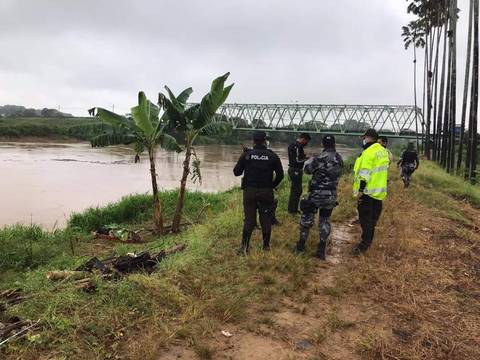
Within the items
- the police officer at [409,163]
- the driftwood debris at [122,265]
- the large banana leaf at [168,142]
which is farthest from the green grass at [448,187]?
the driftwood debris at [122,265]

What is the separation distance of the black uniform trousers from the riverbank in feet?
1.15

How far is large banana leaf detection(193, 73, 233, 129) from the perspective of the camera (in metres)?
8.84

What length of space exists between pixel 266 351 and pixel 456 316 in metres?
2.12

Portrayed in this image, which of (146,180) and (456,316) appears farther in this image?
(146,180)

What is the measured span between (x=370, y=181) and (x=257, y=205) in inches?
63.2

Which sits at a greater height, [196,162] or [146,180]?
[196,162]

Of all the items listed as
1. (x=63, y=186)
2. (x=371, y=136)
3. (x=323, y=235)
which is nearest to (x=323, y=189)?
(x=323, y=235)

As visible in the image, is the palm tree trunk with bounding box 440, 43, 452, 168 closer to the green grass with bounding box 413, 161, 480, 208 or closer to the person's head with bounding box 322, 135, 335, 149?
the green grass with bounding box 413, 161, 480, 208

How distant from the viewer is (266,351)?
3574 millimetres

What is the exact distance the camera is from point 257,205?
5.89 m

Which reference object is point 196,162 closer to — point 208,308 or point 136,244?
point 136,244

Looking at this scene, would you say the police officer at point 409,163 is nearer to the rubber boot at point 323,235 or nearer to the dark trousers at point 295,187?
the dark trousers at point 295,187

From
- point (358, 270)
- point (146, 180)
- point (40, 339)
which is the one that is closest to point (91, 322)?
point (40, 339)

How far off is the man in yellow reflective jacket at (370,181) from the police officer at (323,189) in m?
0.37
